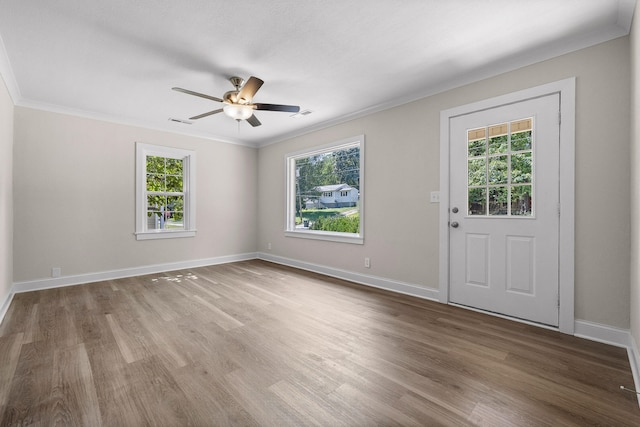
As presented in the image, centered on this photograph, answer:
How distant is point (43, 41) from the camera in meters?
2.43

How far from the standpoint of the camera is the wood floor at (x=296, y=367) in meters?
1.52

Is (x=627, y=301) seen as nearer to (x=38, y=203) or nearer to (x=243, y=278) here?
(x=243, y=278)

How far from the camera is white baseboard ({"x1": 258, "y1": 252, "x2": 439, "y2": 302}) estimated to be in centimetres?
347

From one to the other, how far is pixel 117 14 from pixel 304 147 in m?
3.33

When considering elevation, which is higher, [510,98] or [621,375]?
[510,98]

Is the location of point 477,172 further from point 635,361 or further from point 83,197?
point 83,197

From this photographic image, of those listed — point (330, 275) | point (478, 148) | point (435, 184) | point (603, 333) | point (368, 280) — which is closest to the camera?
point (603, 333)

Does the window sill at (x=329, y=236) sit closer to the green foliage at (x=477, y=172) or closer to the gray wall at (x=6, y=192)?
the green foliage at (x=477, y=172)

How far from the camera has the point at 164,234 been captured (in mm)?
4934

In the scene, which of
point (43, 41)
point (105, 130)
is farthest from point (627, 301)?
point (105, 130)

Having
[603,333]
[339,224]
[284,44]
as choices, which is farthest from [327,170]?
[603,333]

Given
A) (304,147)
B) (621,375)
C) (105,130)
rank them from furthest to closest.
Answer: (304,147)
(105,130)
(621,375)

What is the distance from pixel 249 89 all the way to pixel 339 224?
8.66ft

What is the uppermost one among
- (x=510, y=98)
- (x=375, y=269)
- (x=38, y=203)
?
(x=510, y=98)
